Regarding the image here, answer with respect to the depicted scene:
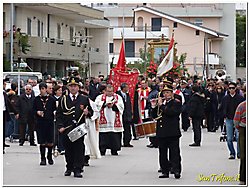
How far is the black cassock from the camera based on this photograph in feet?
47.2

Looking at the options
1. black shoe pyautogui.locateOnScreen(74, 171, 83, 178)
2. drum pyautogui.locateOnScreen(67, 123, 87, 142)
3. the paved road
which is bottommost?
the paved road

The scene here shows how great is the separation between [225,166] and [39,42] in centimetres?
2732

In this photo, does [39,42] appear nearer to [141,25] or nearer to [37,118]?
[37,118]

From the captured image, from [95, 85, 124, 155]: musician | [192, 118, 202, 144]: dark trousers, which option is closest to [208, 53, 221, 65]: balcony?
[192, 118, 202, 144]: dark trousers

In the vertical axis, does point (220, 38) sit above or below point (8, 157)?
above

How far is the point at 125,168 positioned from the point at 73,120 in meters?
1.86

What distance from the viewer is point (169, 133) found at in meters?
14.0

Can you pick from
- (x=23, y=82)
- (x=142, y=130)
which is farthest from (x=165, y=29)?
(x=142, y=130)

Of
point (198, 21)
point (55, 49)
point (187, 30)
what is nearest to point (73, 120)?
point (55, 49)

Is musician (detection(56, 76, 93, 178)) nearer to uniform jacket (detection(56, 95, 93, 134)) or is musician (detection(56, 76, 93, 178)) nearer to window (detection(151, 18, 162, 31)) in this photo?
uniform jacket (detection(56, 95, 93, 134))

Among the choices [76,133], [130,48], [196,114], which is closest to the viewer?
[76,133]

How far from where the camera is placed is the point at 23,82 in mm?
27547

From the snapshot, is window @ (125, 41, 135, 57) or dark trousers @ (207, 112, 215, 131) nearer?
dark trousers @ (207, 112, 215, 131)

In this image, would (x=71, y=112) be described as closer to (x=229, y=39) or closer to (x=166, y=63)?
(x=166, y=63)
